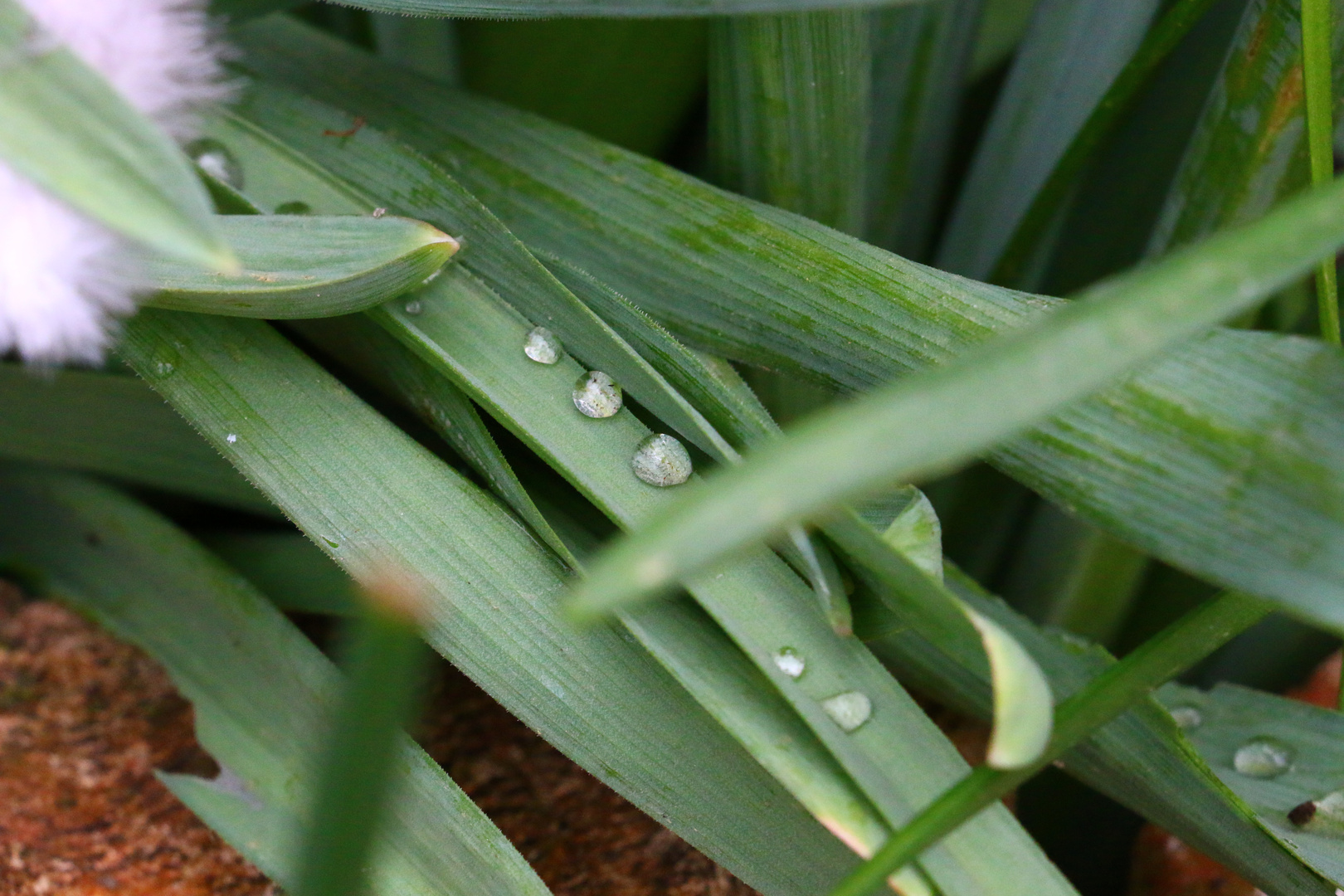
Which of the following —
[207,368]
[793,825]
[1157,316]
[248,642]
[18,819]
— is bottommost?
[18,819]

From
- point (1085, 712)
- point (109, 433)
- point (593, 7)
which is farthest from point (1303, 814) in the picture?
point (109, 433)

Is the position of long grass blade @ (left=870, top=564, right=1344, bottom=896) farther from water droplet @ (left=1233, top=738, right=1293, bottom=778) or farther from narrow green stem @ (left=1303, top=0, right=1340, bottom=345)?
narrow green stem @ (left=1303, top=0, right=1340, bottom=345)

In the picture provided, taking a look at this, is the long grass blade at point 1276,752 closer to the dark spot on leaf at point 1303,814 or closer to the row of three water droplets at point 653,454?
the dark spot on leaf at point 1303,814

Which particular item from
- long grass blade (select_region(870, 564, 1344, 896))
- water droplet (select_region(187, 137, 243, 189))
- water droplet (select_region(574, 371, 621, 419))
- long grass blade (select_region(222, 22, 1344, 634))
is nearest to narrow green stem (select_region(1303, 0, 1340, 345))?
long grass blade (select_region(222, 22, 1344, 634))

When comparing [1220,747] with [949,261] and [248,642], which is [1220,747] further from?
[248,642]

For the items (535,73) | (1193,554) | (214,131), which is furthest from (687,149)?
(1193,554)

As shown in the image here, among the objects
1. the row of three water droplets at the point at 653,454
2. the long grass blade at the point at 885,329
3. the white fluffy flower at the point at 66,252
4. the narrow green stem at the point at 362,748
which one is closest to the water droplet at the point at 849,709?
the row of three water droplets at the point at 653,454

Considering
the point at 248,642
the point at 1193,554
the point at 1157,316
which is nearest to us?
the point at 1157,316
